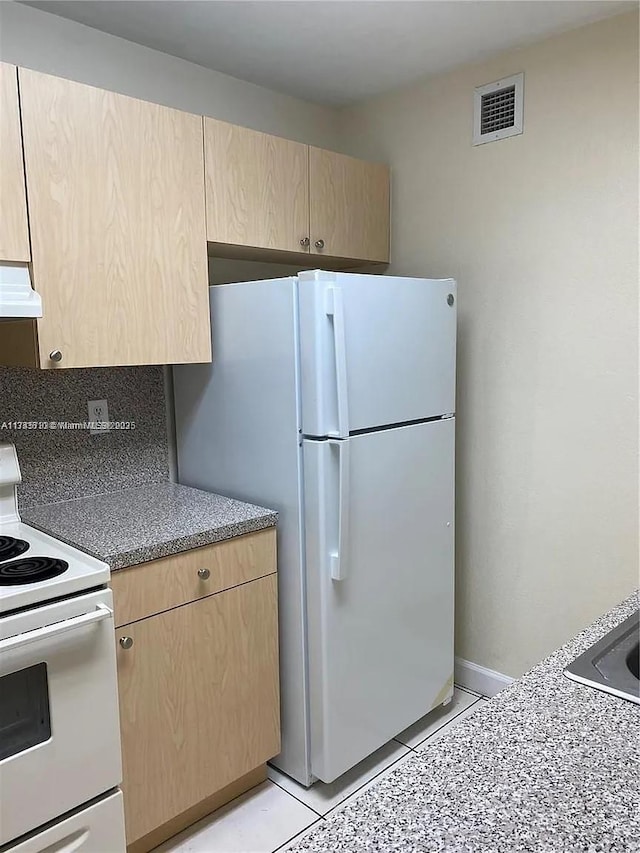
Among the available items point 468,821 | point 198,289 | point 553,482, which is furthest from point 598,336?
point 468,821

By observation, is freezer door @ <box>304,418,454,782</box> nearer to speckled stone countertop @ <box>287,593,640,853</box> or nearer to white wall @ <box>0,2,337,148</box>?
speckled stone countertop @ <box>287,593,640,853</box>

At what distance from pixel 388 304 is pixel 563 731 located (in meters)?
1.43

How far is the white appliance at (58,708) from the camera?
1.47m

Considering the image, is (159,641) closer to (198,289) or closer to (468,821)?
(198,289)

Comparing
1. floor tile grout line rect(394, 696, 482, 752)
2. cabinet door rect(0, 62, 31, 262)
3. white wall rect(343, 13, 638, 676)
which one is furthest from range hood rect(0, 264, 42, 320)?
floor tile grout line rect(394, 696, 482, 752)

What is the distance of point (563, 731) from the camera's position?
951 mm

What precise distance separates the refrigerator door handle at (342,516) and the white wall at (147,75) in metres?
1.41

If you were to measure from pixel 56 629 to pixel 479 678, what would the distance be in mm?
1819

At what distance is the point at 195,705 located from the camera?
190 centimetres

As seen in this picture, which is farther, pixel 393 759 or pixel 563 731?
pixel 393 759

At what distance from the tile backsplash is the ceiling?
3.66 feet

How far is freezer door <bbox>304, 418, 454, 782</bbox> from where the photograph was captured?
201cm

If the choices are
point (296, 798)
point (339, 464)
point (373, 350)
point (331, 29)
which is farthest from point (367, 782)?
point (331, 29)

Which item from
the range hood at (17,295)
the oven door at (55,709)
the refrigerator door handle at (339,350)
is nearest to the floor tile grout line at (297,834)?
the oven door at (55,709)
